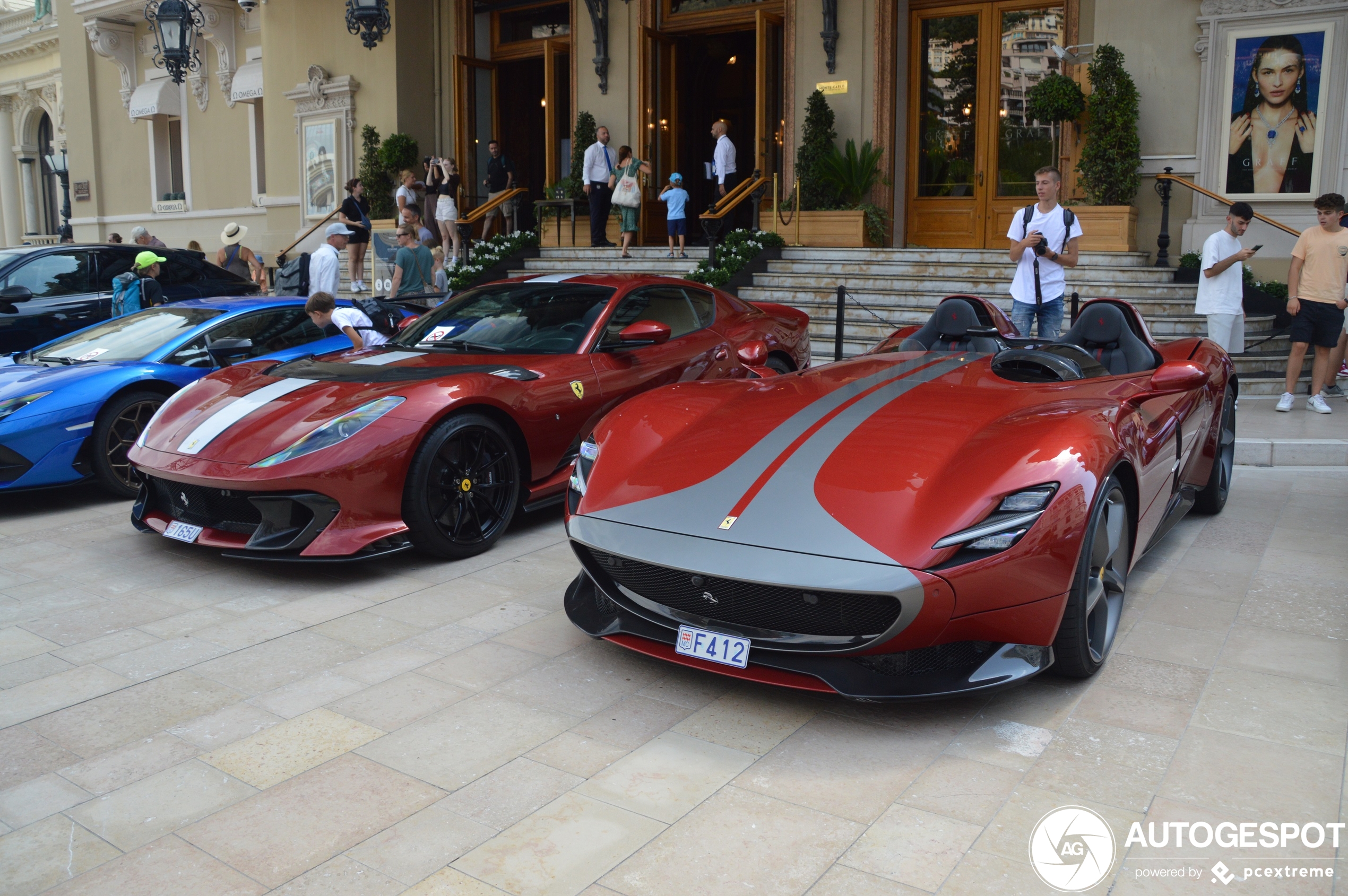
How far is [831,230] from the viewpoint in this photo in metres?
13.7

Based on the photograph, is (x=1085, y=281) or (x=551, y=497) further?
(x=1085, y=281)

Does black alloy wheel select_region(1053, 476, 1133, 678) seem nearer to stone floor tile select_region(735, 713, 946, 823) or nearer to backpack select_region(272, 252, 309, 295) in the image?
stone floor tile select_region(735, 713, 946, 823)

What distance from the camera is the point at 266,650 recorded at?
12.6 ft

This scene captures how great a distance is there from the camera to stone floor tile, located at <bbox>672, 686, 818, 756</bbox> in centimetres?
309

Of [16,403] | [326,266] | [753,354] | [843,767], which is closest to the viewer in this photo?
[843,767]

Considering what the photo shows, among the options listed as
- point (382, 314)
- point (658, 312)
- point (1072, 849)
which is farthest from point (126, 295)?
point (1072, 849)

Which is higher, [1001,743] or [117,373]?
[117,373]

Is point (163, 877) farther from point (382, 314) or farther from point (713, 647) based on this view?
point (382, 314)

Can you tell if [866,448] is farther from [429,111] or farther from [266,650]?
[429,111]

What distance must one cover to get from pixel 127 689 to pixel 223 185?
70.4ft

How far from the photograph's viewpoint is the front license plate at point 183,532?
4691mm

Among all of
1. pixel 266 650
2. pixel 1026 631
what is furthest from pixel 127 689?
pixel 1026 631

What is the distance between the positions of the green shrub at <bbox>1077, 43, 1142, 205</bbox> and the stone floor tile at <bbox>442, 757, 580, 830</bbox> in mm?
11246

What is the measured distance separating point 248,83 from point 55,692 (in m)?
20.5
